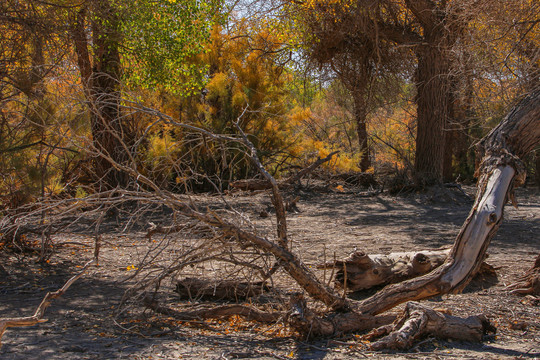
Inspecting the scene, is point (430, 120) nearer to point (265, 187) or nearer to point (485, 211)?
point (265, 187)

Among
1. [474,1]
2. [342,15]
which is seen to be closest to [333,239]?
[474,1]

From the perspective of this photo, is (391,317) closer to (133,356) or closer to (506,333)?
(506,333)

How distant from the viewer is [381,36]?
31.2ft

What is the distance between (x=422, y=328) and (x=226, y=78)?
28.7 ft

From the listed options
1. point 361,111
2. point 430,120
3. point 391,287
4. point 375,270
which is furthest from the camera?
point 361,111

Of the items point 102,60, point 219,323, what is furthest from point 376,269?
point 102,60

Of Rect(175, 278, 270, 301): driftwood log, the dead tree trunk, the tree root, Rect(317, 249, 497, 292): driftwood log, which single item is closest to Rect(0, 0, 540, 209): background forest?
Rect(175, 278, 270, 301): driftwood log

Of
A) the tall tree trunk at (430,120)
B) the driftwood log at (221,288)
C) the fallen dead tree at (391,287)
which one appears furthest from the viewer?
the tall tree trunk at (430,120)

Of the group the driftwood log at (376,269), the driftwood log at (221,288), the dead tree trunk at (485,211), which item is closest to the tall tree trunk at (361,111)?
the driftwood log at (376,269)

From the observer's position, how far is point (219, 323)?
147 inches

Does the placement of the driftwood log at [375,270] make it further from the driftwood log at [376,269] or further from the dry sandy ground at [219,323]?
the dry sandy ground at [219,323]

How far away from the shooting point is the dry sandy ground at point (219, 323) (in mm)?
3119

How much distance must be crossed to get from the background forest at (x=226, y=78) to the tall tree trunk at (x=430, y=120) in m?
0.03

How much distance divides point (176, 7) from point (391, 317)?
6.22 metres
